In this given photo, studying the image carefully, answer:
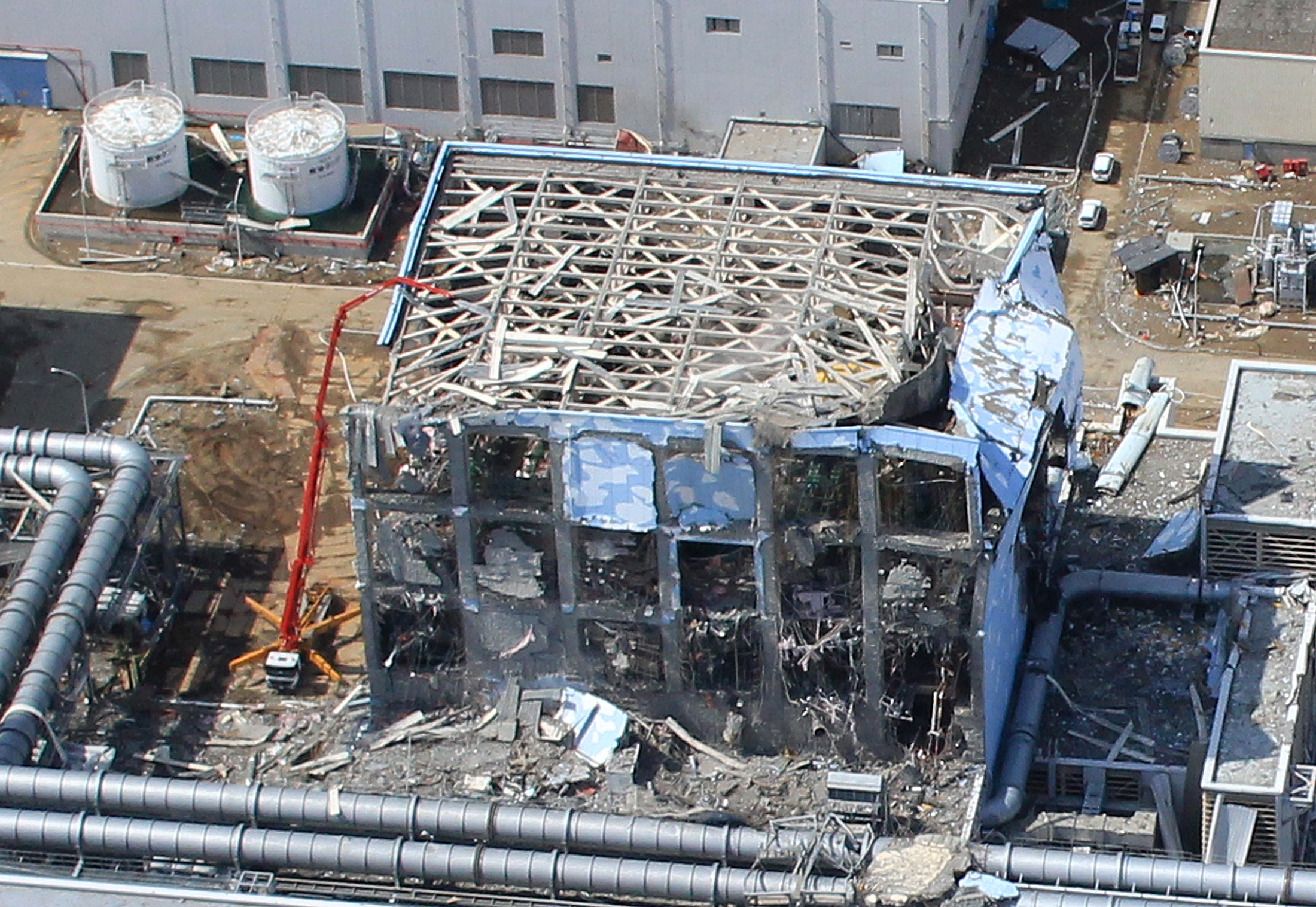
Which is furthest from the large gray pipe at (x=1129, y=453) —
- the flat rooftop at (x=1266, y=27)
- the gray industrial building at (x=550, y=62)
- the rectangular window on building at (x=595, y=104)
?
the rectangular window on building at (x=595, y=104)

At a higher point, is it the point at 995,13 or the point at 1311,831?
the point at 995,13

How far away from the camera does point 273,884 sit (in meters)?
70.8

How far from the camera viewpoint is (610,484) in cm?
7269

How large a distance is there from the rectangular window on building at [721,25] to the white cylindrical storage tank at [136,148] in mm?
17510

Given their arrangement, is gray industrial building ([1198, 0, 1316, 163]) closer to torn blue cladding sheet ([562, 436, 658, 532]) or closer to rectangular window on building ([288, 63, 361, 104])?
rectangular window on building ([288, 63, 361, 104])

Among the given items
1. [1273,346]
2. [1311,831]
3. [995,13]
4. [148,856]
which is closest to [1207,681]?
[1311,831]

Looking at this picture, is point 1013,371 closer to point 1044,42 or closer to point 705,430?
point 705,430

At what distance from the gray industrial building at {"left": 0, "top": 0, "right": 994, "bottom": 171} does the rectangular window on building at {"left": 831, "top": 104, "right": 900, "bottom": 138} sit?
2.4 inches

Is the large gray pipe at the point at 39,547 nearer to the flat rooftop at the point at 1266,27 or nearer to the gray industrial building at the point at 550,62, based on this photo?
the gray industrial building at the point at 550,62

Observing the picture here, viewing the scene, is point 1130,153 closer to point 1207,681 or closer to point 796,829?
point 1207,681

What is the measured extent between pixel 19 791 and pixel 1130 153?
155 ft

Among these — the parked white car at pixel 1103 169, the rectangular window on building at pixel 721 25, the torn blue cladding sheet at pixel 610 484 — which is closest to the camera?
the torn blue cladding sheet at pixel 610 484

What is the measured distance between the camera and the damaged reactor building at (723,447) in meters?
72.3

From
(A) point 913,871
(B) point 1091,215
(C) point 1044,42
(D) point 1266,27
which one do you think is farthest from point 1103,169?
(A) point 913,871
